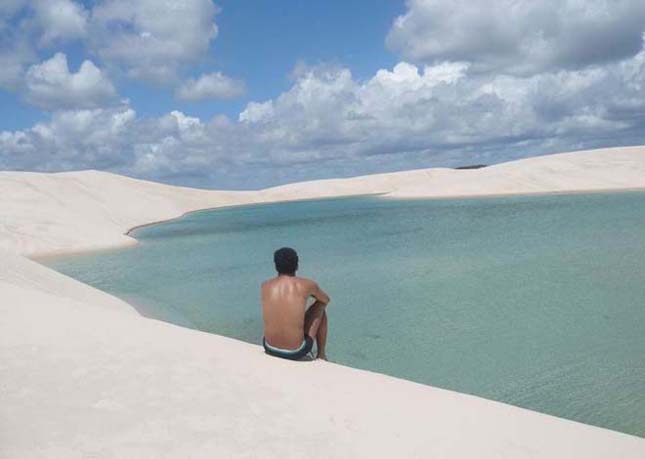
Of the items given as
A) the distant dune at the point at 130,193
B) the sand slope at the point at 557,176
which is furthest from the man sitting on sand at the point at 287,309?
the sand slope at the point at 557,176

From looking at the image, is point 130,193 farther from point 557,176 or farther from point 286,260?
point 286,260

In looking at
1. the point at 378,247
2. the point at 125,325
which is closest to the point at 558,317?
the point at 125,325

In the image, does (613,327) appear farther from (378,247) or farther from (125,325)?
(378,247)

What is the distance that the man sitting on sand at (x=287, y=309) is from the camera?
6.21m

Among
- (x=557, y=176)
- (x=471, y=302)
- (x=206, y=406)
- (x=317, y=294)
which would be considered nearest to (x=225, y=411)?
(x=206, y=406)

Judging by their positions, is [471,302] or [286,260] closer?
[286,260]

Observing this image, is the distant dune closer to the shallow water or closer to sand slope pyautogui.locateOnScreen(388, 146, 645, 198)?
sand slope pyautogui.locateOnScreen(388, 146, 645, 198)

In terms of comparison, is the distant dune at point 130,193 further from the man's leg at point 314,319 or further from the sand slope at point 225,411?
the man's leg at point 314,319

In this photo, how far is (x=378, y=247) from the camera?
84.3ft

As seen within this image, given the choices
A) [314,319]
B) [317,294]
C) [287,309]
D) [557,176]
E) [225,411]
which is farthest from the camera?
[557,176]

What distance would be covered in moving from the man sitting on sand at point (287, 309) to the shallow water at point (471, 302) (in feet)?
10.1

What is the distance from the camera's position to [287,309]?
20.5ft

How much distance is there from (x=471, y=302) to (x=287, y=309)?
802 cm

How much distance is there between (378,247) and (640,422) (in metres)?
19.1
